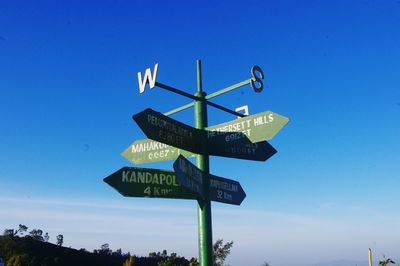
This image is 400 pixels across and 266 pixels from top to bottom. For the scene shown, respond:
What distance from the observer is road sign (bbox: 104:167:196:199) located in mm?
5535

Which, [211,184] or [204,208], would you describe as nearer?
[204,208]

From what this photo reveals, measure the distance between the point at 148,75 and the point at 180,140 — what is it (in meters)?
0.92

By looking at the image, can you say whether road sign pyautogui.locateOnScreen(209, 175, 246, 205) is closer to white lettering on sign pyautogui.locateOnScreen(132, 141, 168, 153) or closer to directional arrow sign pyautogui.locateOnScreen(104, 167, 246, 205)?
directional arrow sign pyautogui.locateOnScreen(104, 167, 246, 205)

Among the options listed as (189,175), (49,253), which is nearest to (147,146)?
(189,175)

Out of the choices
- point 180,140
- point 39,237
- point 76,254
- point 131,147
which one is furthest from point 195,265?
point 39,237

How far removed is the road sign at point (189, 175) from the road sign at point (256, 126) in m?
0.75

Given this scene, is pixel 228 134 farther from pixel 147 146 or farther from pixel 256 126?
pixel 147 146

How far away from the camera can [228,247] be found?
15.9 metres

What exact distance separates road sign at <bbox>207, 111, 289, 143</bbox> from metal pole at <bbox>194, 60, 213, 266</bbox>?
221mm

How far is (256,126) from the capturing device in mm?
6441

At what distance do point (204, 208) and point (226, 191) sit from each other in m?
0.63

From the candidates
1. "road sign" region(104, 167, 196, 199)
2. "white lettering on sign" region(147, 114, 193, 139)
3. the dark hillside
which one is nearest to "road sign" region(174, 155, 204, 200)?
"road sign" region(104, 167, 196, 199)

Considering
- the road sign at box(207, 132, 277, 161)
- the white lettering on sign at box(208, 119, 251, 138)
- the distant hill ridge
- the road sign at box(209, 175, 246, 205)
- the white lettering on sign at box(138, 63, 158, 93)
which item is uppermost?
the white lettering on sign at box(138, 63, 158, 93)

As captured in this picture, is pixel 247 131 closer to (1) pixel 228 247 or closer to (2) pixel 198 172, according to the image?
(2) pixel 198 172
